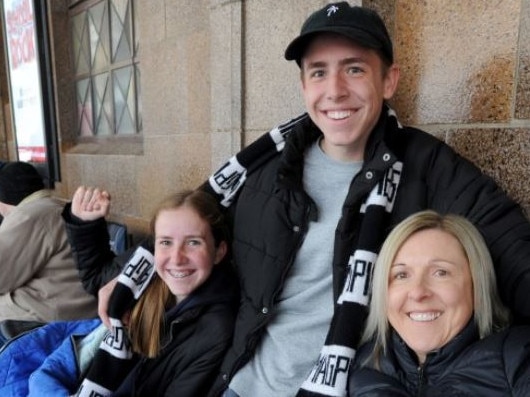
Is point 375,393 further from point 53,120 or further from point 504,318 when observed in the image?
point 53,120

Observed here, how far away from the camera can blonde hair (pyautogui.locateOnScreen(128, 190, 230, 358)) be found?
1929mm

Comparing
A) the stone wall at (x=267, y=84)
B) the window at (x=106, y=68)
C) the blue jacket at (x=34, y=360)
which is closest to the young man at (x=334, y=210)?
the stone wall at (x=267, y=84)

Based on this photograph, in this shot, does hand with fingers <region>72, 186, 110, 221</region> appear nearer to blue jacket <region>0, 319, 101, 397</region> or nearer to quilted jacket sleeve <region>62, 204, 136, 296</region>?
quilted jacket sleeve <region>62, 204, 136, 296</region>

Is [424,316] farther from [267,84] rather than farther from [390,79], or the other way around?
[267,84]

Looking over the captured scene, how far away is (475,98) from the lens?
190 cm

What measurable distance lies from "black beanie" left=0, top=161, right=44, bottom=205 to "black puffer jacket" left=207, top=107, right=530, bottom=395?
1864 mm

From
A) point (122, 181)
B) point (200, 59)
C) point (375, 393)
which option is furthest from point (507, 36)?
point (122, 181)

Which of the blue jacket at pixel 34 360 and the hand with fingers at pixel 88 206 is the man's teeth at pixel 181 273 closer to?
the blue jacket at pixel 34 360

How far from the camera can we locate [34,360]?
2.07 meters

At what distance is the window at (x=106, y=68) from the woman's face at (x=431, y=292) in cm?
369

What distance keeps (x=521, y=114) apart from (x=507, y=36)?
0.31 m

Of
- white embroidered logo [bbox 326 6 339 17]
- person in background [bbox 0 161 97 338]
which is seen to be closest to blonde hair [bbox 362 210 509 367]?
white embroidered logo [bbox 326 6 339 17]

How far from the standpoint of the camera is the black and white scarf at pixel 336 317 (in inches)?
58.7

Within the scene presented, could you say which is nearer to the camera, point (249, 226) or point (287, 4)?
point (249, 226)
